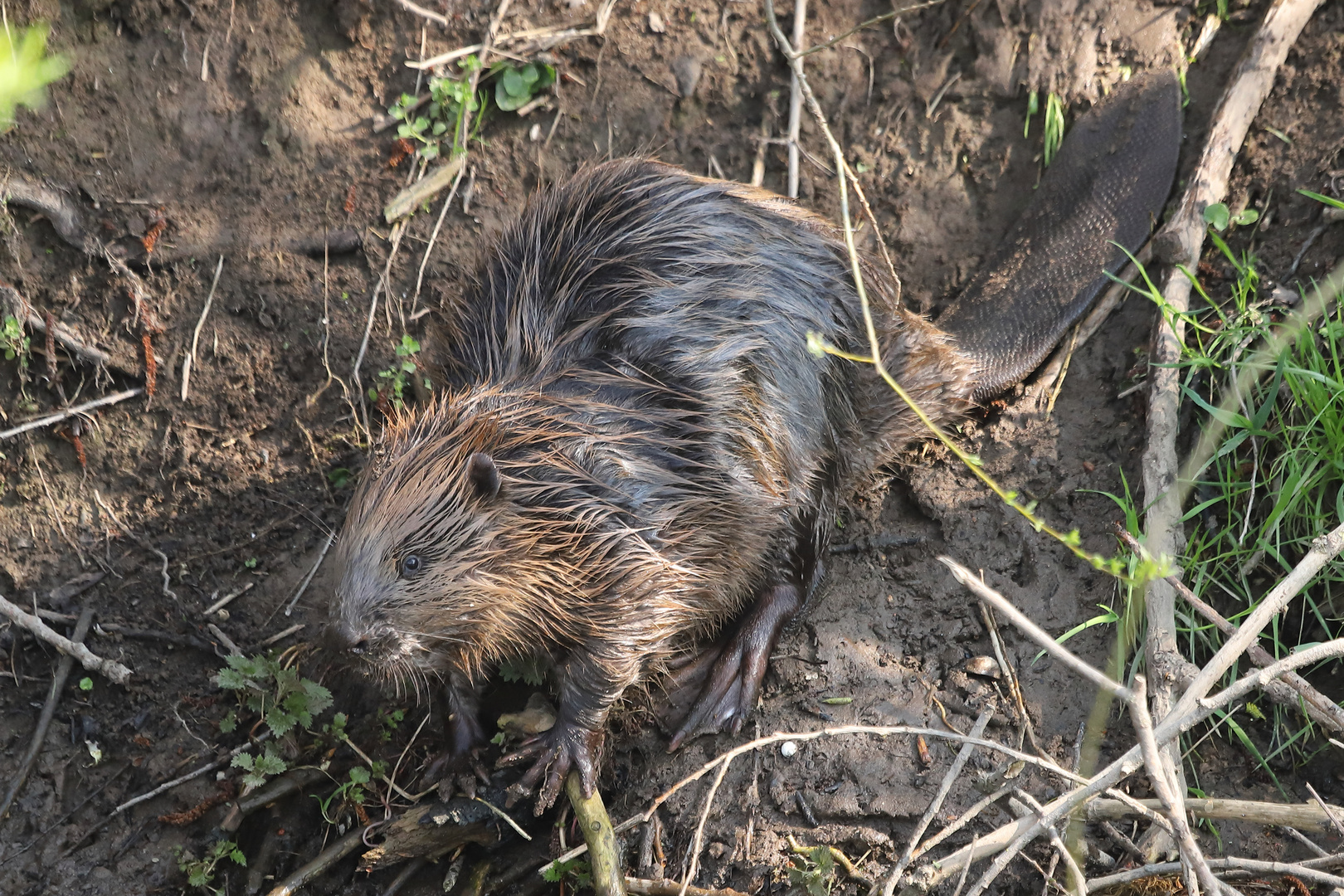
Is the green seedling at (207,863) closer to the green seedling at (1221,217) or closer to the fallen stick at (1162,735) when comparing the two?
the fallen stick at (1162,735)

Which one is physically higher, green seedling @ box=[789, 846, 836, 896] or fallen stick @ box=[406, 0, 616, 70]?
fallen stick @ box=[406, 0, 616, 70]

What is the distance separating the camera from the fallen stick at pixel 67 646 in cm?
294

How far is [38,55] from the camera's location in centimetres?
310

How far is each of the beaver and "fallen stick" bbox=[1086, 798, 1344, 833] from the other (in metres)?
0.89

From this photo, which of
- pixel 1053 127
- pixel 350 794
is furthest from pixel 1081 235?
pixel 350 794

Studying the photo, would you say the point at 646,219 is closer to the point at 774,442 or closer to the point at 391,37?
the point at 774,442

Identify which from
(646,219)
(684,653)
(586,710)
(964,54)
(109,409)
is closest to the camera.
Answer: (586,710)

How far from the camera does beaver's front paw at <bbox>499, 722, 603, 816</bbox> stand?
8.50ft

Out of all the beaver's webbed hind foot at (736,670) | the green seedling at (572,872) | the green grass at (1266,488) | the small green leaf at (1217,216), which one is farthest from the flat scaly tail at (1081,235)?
the green seedling at (572,872)

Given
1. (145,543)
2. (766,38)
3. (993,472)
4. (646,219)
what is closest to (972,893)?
(993,472)

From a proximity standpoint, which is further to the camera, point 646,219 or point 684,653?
point 684,653

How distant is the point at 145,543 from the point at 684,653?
64.1 inches

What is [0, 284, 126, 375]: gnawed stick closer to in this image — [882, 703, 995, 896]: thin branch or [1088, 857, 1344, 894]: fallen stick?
[882, 703, 995, 896]: thin branch

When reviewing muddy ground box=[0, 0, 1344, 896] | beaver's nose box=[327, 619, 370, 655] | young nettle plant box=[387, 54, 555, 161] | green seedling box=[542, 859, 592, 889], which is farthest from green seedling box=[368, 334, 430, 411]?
green seedling box=[542, 859, 592, 889]
